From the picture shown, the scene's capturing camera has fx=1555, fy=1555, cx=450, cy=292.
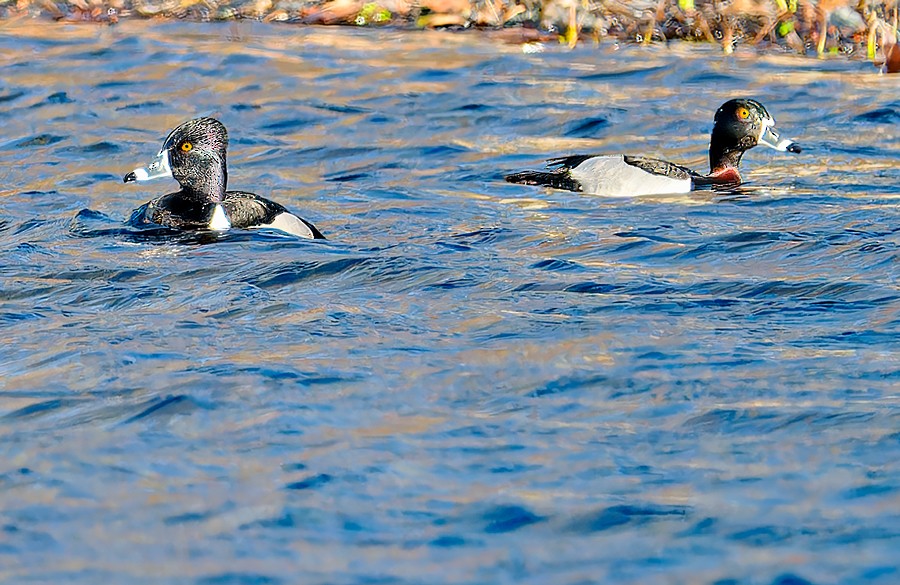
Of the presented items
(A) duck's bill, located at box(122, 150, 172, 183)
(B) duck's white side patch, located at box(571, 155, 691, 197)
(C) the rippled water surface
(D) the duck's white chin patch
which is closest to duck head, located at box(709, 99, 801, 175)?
(C) the rippled water surface

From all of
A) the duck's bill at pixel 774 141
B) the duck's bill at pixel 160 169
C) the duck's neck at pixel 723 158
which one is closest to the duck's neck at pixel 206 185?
the duck's bill at pixel 160 169

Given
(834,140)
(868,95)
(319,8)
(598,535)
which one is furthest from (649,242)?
(319,8)

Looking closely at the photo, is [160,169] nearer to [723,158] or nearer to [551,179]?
[551,179]

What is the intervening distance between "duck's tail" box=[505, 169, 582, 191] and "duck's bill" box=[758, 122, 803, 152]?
5.76 feet

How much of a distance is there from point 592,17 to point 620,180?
6.46 metres

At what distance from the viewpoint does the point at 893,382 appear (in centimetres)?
627

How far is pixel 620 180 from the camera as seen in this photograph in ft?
36.3

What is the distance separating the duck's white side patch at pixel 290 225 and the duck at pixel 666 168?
7.71 feet

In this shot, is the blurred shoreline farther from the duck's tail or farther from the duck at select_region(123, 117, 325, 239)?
the duck at select_region(123, 117, 325, 239)

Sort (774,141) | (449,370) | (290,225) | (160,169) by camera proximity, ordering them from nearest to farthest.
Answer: (449,370), (290,225), (160,169), (774,141)

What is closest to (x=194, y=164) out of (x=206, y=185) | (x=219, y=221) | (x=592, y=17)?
(x=206, y=185)

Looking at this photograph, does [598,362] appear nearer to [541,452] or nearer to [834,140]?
[541,452]

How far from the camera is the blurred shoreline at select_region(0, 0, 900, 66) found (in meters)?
16.2

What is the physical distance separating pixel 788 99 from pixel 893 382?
838 cm
